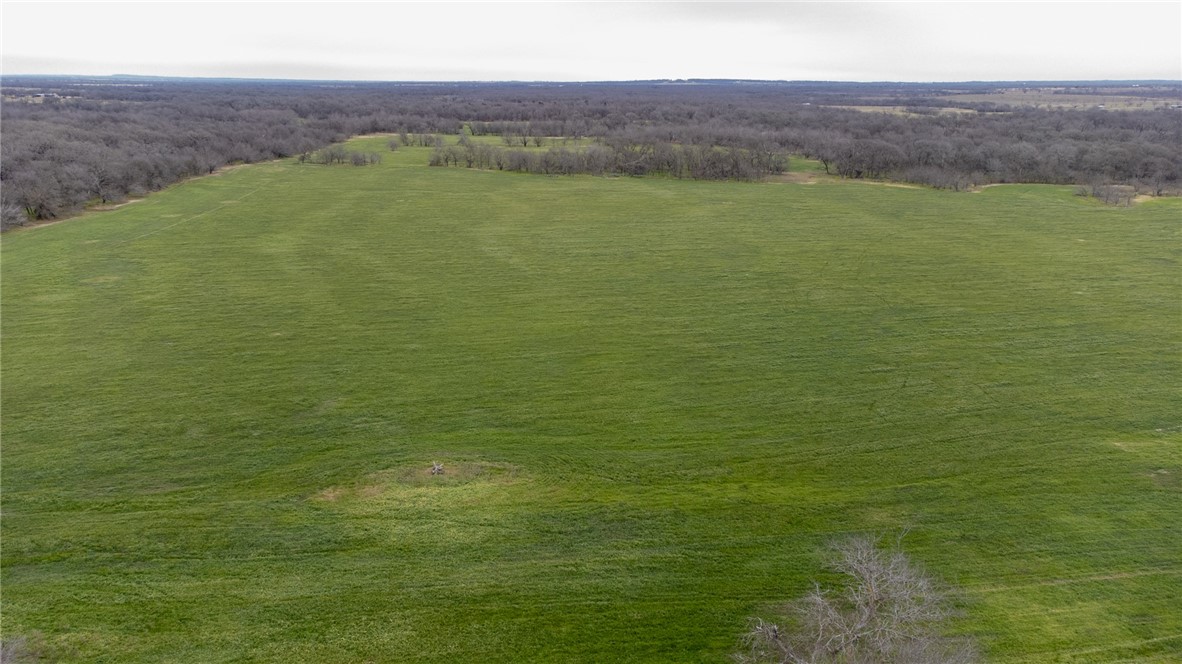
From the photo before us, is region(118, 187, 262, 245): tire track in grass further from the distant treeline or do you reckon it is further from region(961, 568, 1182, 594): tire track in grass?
region(961, 568, 1182, 594): tire track in grass

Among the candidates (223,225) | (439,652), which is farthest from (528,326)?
(223,225)

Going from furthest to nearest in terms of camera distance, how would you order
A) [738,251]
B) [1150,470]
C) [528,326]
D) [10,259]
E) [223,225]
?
[223,225] < [738,251] < [10,259] < [528,326] < [1150,470]

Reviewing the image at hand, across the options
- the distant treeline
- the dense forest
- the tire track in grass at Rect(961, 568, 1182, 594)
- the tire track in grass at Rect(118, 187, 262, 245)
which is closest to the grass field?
the tire track in grass at Rect(961, 568, 1182, 594)

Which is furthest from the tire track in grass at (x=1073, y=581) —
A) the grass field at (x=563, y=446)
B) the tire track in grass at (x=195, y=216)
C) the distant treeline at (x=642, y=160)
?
the distant treeline at (x=642, y=160)

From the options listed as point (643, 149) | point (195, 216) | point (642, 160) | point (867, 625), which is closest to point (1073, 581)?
point (867, 625)

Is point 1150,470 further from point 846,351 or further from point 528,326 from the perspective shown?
point 528,326

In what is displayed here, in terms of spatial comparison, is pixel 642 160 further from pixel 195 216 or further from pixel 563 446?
pixel 563 446
